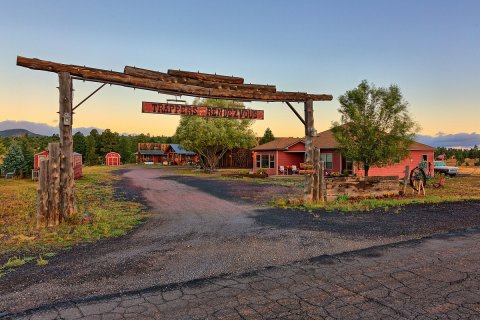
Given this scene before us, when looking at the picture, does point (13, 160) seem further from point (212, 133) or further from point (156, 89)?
point (156, 89)

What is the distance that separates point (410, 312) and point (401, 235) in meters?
4.79

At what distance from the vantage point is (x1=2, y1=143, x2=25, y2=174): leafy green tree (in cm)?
3071

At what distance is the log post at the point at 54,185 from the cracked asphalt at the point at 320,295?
6349mm

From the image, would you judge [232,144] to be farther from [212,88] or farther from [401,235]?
[401,235]

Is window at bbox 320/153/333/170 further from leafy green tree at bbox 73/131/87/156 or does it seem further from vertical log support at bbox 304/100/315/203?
leafy green tree at bbox 73/131/87/156

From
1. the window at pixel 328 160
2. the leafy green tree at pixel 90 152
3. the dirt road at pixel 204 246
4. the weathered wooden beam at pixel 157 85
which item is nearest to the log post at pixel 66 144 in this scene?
the weathered wooden beam at pixel 157 85

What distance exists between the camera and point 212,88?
42.1 ft

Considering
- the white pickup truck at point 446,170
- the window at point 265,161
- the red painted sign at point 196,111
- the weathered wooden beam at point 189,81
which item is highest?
the weathered wooden beam at point 189,81

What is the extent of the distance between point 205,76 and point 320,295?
9.82 m

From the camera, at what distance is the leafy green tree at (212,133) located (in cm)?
4041

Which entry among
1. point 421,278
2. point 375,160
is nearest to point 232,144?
point 375,160

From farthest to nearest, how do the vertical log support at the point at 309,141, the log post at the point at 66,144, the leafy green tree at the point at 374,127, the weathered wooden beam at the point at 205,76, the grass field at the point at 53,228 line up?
the leafy green tree at the point at 374,127 → the vertical log support at the point at 309,141 → the weathered wooden beam at the point at 205,76 → the log post at the point at 66,144 → the grass field at the point at 53,228

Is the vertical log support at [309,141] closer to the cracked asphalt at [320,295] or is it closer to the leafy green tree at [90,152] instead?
the cracked asphalt at [320,295]

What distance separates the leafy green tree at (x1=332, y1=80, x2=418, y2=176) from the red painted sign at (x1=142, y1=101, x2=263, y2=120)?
39.7 ft
